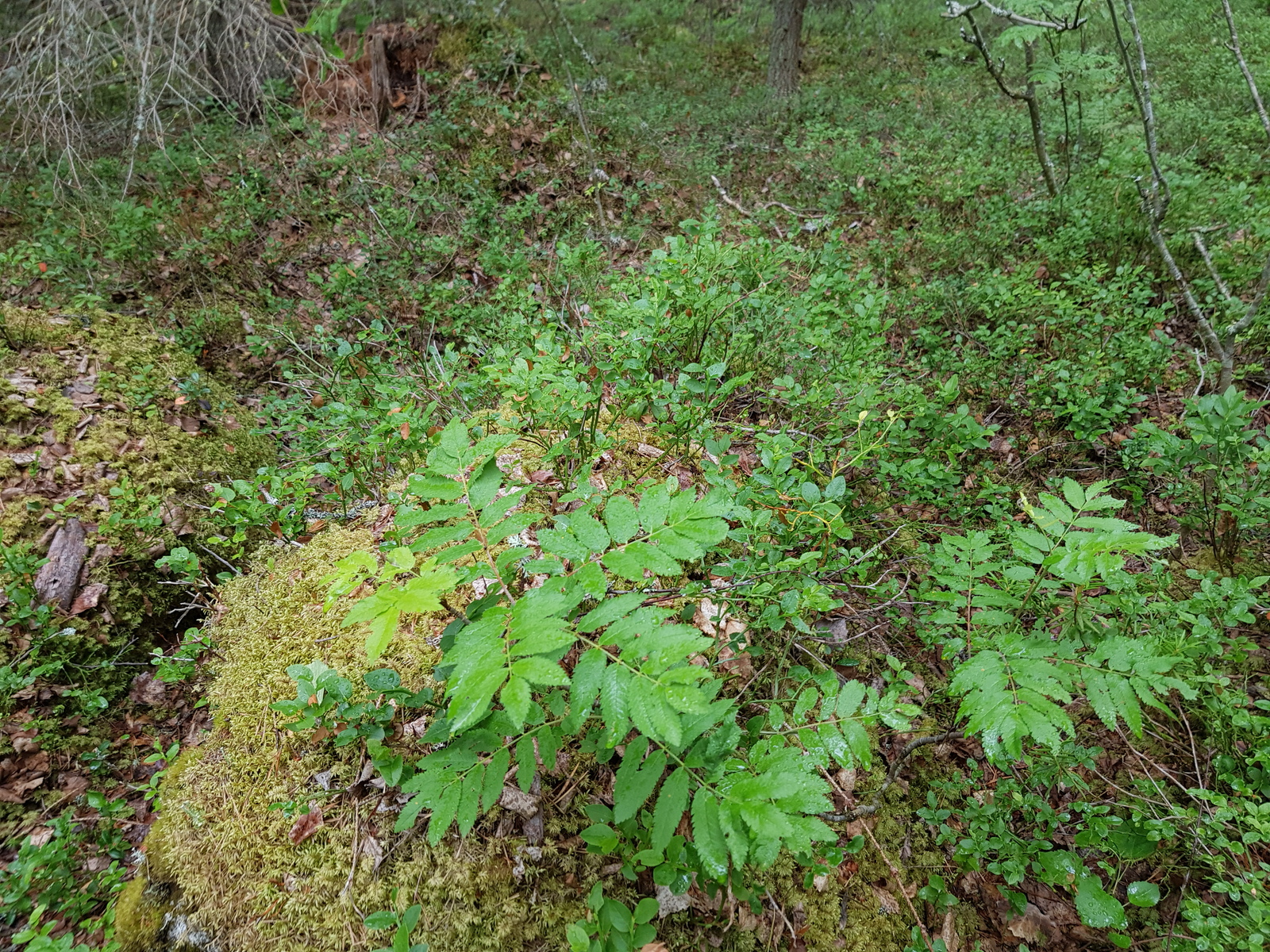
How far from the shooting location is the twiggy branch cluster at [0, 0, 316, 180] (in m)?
4.56

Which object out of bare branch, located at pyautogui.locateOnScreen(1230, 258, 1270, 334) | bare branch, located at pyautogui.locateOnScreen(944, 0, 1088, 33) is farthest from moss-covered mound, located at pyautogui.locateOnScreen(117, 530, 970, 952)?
bare branch, located at pyautogui.locateOnScreen(944, 0, 1088, 33)

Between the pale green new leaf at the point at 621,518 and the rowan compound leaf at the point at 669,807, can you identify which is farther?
the pale green new leaf at the point at 621,518

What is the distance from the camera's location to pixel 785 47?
9336 mm

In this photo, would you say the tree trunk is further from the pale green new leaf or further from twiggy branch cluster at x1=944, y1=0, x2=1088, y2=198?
Answer: the pale green new leaf

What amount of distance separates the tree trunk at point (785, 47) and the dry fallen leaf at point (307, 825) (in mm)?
10997

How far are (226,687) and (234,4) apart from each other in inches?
238

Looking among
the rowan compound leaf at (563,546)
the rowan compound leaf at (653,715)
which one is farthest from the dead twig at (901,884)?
the rowan compound leaf at (563,546)

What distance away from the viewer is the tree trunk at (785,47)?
359 inches

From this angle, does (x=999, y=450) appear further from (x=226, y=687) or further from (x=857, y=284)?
(x=226, y=687)

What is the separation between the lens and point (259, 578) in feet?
9.14

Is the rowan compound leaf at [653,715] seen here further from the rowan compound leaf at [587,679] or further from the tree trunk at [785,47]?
the tree trunk at [785,47]

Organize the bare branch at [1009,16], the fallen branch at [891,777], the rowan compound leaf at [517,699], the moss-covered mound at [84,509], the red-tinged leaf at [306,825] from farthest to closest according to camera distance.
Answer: the bare branch at [1009,16], the moss-covered mound at [84,509], the fallen branch at [891,777], the red-tinged leaf at [306,825], the rowan compound leaf at [517,699]

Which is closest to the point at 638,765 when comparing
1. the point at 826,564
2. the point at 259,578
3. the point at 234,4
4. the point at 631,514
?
the point at 631,514

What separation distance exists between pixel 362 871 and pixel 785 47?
1151cm
